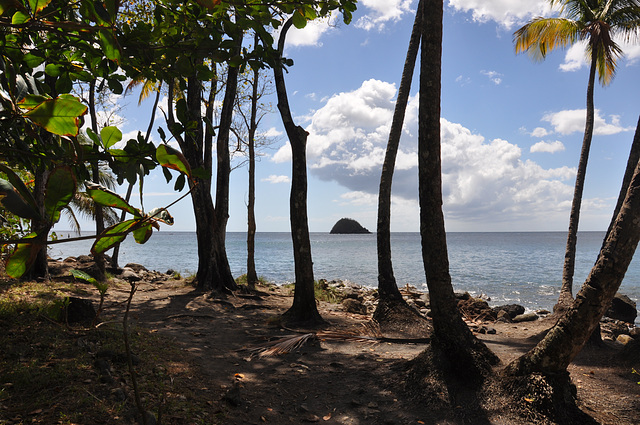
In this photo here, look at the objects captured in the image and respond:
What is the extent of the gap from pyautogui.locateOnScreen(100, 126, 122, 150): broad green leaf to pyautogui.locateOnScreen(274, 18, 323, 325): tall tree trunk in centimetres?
645

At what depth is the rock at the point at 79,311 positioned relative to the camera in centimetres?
514

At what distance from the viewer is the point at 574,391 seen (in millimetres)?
3873

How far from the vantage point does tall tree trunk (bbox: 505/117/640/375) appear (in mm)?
3443

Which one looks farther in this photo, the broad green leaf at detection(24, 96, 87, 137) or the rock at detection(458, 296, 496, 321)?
the rock at detection(458, 296, 496, 321)

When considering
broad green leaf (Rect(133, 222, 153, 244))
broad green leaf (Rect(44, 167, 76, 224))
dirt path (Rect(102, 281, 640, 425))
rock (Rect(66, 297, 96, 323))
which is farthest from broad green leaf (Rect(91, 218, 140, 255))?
rock (Rect(66, 297, 96, 323))

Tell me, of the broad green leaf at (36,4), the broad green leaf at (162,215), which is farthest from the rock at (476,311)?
the broad green leaf at (36,4)

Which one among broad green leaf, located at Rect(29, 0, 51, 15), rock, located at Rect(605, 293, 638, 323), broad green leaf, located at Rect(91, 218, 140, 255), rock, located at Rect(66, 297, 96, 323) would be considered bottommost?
rock, located at Rect(605, 293, 638, 323)

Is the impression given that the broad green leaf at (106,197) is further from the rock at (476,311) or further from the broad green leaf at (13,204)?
the rock at (476,311)

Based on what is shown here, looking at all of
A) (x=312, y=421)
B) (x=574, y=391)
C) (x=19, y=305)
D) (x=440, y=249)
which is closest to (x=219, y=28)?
(x=440, y=249)

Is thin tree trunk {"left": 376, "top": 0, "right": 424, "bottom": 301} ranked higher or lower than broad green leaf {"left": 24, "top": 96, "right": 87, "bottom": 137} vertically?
higher

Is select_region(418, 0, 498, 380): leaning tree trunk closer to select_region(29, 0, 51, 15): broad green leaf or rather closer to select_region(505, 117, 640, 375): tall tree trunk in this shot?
select_region(505, 117, 640, 375): tall tree trunk

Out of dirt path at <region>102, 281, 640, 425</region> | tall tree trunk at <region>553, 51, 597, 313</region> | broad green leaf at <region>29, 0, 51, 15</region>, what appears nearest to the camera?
broad green leaf at <region>29, 0, 51, 15</region>

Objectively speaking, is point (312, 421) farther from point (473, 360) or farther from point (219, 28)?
point (219, 28)

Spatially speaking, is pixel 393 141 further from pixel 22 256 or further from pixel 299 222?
pixel 22 256
